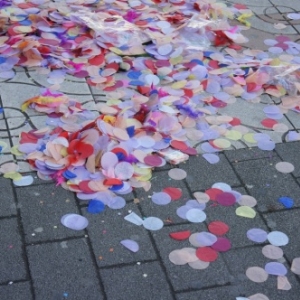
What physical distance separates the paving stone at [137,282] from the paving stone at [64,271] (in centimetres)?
6

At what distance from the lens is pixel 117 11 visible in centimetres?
514

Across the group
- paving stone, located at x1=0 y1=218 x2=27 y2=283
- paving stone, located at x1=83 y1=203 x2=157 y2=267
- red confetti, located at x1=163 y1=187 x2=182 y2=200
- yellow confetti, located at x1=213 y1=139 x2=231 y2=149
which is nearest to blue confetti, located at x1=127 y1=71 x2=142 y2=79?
yellow confetti, located at x1=213 y1=139 x2=231 y2=149

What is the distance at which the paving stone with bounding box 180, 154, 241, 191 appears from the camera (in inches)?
141

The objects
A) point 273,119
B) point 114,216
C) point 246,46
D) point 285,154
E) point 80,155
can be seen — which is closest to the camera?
point 114,216

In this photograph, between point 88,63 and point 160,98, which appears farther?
point 88,63

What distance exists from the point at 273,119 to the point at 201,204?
39.3 inches

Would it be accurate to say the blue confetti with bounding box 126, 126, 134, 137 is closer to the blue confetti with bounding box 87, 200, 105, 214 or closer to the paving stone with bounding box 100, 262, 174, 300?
the blue confetti with bounding box 87, 200, 105, 214

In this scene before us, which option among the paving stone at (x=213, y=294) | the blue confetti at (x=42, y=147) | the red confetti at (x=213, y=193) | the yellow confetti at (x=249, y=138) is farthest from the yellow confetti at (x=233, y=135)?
the paving stone at (x=213, y=294)

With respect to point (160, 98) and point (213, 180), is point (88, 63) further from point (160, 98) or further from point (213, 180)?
point (213, 180)

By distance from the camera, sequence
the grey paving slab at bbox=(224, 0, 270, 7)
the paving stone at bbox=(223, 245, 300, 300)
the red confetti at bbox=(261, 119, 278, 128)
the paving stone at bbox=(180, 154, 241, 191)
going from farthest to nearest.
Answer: the grey paving slab at bbox=(224, 0, 270, 7) < the red confetti at bbox=(261, 119, 278, 128) < the paving stone at bbox=(180, 154, 241, 191) < the paving stone at bbox=(223, 245, 300, 300)

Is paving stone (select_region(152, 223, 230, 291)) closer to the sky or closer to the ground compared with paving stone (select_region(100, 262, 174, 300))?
closer to the ground

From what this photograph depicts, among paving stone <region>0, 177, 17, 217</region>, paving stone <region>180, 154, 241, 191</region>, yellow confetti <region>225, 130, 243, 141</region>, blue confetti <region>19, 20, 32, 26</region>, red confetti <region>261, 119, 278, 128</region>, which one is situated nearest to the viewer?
paving stone <region>0, 177, 17, 217</region>

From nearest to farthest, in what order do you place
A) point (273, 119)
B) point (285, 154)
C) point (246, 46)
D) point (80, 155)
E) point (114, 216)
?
point (114, 216) < point (80, 155) < point (285, 154) < point (273, 119) < point (246, 46)

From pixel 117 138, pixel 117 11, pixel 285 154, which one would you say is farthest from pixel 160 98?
pixel 117 11
